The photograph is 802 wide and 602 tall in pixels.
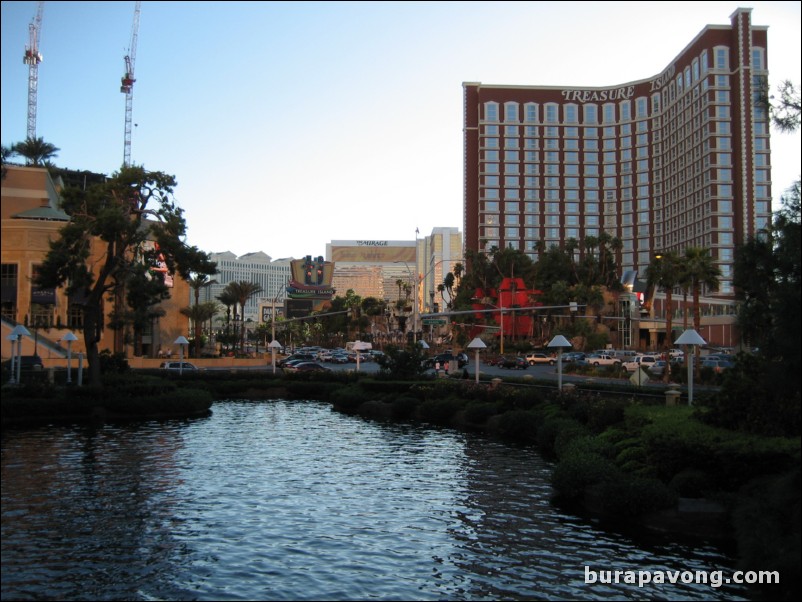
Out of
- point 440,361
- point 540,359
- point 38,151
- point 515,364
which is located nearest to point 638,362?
point 515,364

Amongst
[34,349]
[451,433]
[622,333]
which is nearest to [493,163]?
[622,333]

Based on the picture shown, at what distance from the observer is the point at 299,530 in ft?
51.8

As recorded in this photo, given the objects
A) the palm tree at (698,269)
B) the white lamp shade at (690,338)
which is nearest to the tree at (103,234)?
the white lamp shade at (690,338)

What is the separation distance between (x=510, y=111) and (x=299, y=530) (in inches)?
6408

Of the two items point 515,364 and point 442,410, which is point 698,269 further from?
point 442,410

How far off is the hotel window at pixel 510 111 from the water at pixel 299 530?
150438 mm

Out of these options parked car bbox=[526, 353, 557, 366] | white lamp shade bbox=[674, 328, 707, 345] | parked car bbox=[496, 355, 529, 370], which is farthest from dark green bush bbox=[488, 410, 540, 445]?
parked car bbox=[526, 353, 557, 366]

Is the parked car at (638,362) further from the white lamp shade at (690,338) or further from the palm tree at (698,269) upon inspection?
the white lamp shade at (690,338)

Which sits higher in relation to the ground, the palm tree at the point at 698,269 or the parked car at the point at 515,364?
the palm tree at the point at 698,269

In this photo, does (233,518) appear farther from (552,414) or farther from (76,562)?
(552,414)

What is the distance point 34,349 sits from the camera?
5847 cm

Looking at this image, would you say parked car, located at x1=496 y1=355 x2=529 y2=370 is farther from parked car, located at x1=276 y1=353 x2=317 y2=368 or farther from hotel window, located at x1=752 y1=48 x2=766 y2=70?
hotel window, located at x1=752 y1=48 x2=766 y2=70

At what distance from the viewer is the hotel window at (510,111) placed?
169375 millimetres

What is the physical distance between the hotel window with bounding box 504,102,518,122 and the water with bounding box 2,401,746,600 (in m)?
150
